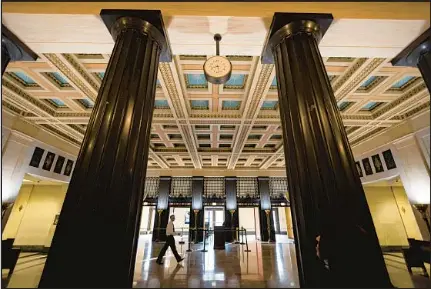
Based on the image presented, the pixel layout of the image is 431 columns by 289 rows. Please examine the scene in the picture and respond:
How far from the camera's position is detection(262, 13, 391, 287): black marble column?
1490 mm

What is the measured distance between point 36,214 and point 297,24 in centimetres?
1331

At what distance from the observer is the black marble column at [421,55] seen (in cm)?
244

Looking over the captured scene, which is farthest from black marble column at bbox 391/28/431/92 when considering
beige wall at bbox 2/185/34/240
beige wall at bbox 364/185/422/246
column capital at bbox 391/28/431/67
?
Answer: beige wall at bbox 2/185/34/240

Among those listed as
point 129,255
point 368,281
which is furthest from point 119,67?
point 368,281

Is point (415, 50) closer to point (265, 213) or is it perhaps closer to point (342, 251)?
point (342, 251)

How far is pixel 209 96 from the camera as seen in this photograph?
6.30m

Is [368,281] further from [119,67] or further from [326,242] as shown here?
[119,67]

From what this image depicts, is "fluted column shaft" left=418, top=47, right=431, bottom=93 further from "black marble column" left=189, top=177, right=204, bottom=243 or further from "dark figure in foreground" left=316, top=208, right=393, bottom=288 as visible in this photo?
"black marble column" left=189, top=177, right=204, bottom=243

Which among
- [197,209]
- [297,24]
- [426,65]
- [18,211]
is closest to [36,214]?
[18,211]

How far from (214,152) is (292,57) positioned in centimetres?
870

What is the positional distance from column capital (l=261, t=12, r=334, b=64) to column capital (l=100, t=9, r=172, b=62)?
135 cm

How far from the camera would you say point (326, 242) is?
1.55m

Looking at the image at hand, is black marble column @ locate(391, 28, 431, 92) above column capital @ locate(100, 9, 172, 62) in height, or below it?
below

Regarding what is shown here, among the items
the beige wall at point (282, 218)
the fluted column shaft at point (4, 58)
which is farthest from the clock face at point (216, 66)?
the beige wall at point (282, 218)
